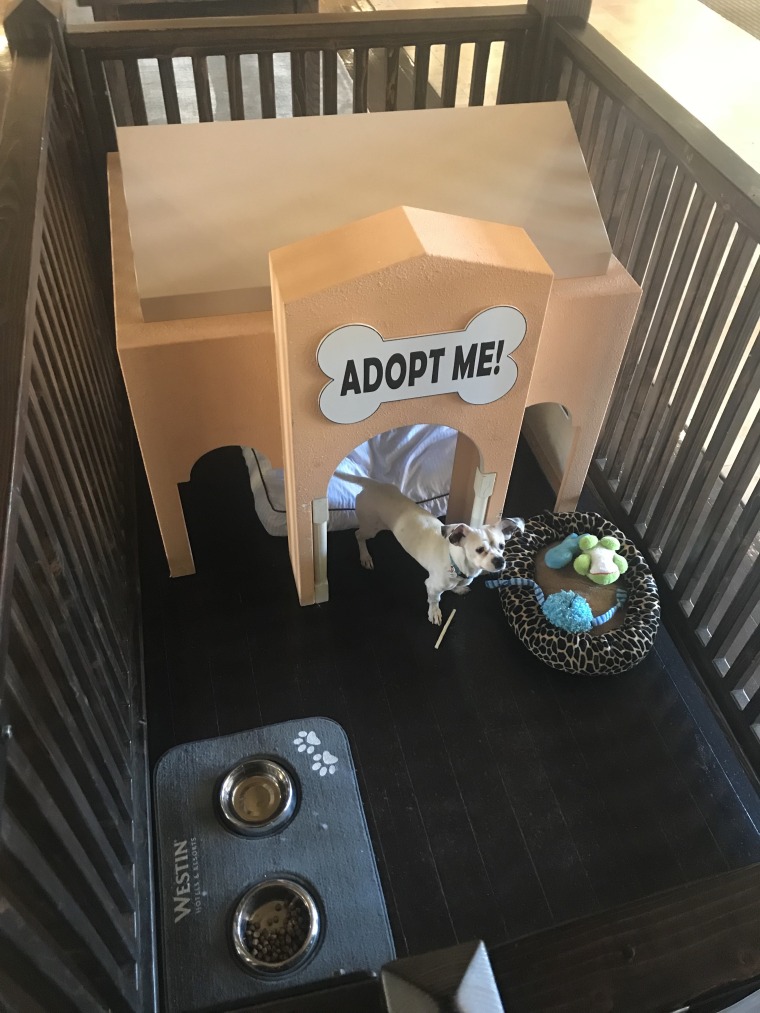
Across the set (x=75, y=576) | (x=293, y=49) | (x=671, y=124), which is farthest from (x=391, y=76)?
(x=75, y=576)

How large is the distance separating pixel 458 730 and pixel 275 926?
59 centimetres

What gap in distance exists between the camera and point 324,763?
1.78 m

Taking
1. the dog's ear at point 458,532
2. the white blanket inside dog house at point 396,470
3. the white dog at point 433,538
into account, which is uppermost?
the dog's ear at point 458,532

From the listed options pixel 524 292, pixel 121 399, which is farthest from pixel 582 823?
pixel 121 399

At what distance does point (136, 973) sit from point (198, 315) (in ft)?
4.22

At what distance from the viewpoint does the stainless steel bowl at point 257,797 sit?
1670mm

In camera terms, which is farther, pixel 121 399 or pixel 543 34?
pixel 121 399

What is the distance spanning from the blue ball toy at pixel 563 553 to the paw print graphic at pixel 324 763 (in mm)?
753

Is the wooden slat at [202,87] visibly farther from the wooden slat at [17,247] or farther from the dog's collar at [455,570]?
the dog's collar at [455,570]

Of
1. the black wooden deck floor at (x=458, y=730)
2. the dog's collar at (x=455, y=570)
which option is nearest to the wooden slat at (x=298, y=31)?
the black wooden deck floor at (x=458, y=730)

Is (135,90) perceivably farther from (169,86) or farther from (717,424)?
(717,424)

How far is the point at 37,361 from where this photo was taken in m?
1.33

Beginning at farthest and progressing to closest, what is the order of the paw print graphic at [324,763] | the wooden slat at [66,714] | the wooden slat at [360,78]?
the wooden slat at [360,78]
the paw print graphic at [324,763]
the wooden slat at [66,714]

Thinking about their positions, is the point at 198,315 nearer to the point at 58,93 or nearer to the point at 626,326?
the point at 58,93
